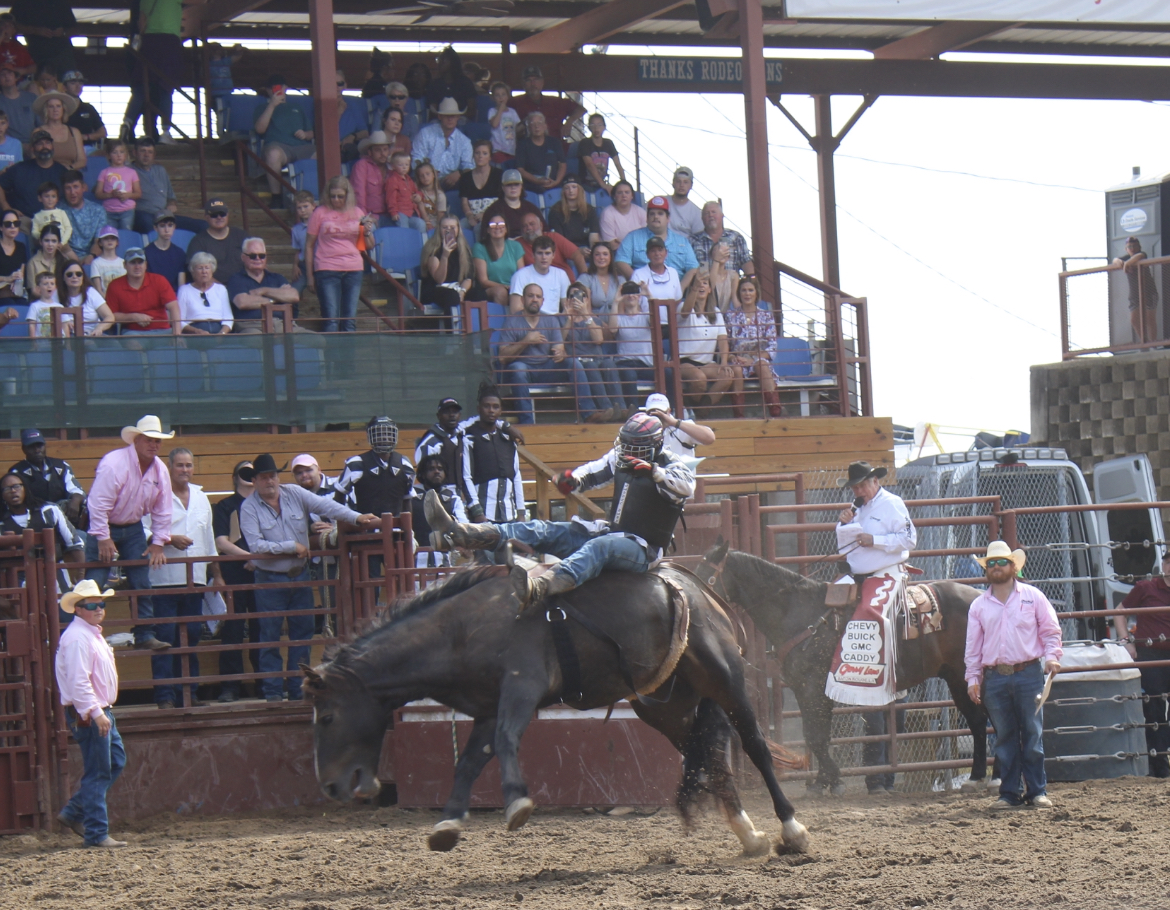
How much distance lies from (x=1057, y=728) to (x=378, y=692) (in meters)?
5.61

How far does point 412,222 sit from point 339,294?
1650mm

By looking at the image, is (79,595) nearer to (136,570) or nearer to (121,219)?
(136,570)

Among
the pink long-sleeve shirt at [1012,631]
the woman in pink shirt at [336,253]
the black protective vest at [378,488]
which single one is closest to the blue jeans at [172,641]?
the black protective vest at [378,488]

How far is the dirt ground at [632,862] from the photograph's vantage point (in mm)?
6785

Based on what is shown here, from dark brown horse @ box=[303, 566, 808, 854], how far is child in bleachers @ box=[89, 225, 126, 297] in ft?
22.1

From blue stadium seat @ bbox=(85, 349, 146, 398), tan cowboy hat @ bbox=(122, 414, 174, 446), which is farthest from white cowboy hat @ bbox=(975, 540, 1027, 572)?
blue stadium seat @ bbox=(85, 349, 146, 398)

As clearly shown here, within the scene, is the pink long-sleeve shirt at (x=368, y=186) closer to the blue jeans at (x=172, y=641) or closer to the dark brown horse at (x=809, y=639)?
the blue jeans at (x=172, y=641)

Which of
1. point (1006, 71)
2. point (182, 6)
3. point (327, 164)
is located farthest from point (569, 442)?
point (1006, 71)

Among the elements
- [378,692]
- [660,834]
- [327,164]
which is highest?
[327,164]

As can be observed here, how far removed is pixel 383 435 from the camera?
11.1 meters

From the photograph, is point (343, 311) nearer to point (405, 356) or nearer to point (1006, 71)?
point (405, 356)

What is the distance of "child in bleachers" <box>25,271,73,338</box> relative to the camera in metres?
12.2

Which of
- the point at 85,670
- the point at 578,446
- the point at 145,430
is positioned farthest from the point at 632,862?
the point at 578,446

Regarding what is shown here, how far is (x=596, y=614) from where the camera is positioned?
24.2 feet
